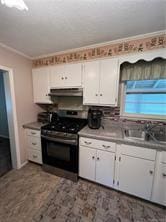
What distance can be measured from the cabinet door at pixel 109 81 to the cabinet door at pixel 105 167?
86cm

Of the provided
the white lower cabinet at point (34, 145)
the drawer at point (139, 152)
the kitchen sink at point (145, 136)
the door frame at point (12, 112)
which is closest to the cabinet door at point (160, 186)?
the drawer at point (139, 152)

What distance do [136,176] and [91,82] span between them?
165 centimetres

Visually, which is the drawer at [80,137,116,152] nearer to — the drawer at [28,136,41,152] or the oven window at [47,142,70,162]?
the oven window at [47,142,70,162]

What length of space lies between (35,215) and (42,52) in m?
2.73

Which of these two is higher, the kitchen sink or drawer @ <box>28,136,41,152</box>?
the kitchen sink

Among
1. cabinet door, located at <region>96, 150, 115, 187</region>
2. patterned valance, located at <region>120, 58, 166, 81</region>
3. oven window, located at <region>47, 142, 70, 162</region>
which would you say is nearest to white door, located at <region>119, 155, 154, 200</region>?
cabinet door, located at <region>96, 150, 115, 187</region>

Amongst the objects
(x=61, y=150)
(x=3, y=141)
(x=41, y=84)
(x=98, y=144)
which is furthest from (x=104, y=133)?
(x=3, y=141)

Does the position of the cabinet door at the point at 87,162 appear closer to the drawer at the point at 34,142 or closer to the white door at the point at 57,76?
the drawer at the point at 34,142

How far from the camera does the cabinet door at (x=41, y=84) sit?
2369mm

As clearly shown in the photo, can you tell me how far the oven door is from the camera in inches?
74.7

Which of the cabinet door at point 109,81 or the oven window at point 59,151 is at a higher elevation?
the cabinet door at point 109,81

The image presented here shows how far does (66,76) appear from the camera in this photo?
217cm

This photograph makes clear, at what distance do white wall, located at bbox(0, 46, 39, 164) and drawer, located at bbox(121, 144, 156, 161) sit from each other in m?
2.04

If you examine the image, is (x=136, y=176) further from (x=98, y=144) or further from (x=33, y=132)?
(x=33, y=132)
